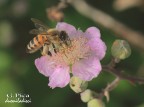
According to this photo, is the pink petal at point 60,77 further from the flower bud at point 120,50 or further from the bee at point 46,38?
the flower bud at point 120,50

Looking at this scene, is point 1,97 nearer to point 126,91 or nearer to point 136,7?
point 126,91

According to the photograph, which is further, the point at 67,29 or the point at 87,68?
the point at 67,29

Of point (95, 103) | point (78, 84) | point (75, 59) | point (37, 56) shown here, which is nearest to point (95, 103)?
point (95, 103)

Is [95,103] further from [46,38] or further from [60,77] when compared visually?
[46,38]

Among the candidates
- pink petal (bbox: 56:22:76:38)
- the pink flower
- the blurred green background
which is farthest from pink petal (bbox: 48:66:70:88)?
the blurred green background

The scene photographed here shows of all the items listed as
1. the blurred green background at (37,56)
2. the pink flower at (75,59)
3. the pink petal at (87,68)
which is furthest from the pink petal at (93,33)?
the blurred green background at (37,56)

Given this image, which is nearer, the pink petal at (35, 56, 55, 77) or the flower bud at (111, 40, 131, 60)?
the flower bud at (111, 40, 131, 60)

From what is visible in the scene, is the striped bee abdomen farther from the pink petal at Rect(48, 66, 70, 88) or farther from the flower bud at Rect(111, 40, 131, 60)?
the flower bud at Rect(111, 40, 131, 60)

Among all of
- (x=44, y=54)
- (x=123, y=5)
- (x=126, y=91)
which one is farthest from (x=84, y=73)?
(x=123, y=5)
